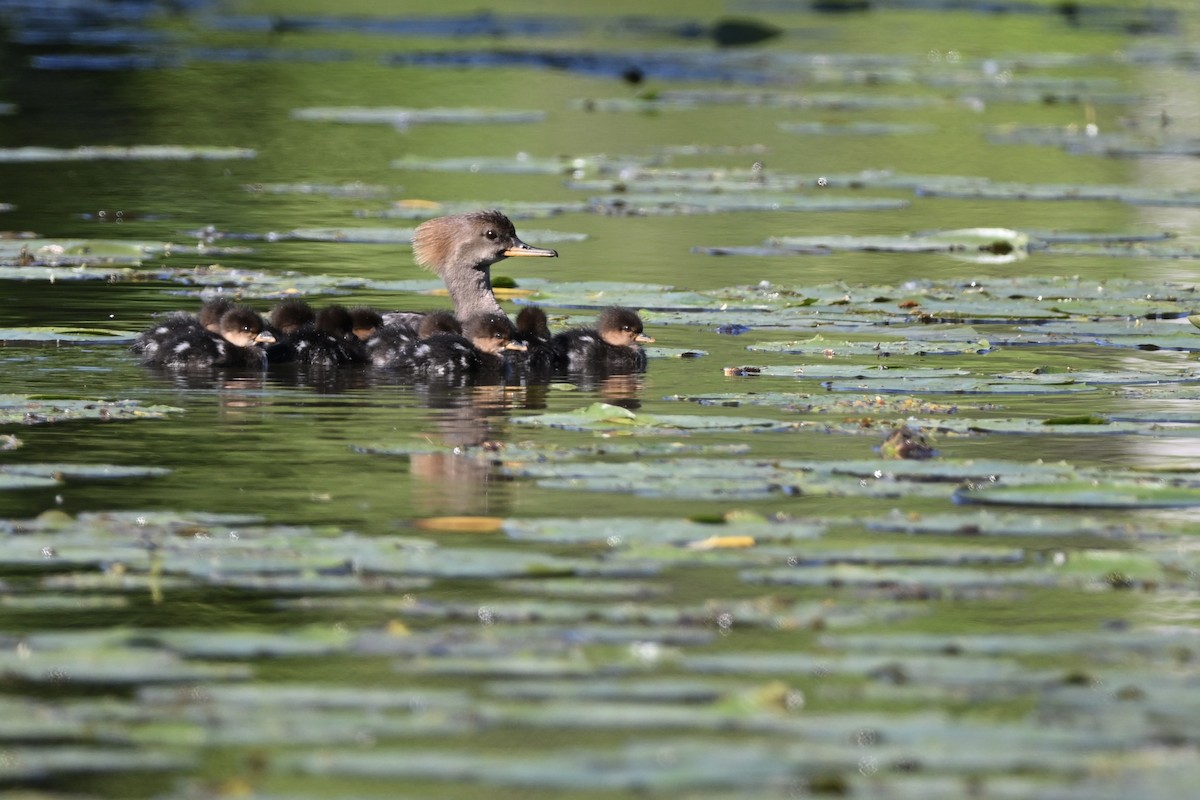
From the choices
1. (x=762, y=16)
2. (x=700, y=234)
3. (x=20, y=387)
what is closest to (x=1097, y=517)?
(x=20, y=387)

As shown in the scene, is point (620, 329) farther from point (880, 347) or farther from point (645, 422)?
point (645, 422)

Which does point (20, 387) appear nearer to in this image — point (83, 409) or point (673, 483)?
point (83, 409)

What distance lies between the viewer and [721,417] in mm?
7414

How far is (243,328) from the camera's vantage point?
360 inches

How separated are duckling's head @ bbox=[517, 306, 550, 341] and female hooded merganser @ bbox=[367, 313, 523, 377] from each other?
121mm

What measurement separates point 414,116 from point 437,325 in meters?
10.7

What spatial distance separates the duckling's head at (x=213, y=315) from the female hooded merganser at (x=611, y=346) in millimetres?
1424

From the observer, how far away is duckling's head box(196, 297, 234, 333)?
930 centimetres

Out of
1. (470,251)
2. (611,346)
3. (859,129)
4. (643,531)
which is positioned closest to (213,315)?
(470,251)

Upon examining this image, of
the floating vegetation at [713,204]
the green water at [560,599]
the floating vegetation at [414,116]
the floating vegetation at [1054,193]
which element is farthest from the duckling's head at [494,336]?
the floating vegetation at [414,116]

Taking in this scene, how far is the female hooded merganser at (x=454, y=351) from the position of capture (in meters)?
9.13

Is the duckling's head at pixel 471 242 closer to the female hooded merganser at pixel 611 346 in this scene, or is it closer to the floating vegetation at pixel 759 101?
the female hooded merganser at pixel 611 346

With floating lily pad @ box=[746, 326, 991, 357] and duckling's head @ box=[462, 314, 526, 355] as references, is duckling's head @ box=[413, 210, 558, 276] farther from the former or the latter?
floating lily pad @ box=[746, 326, 991, 357]

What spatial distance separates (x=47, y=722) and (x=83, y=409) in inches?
137
